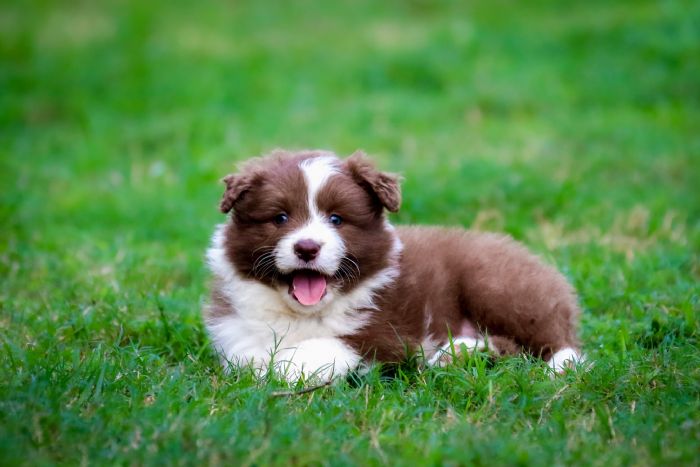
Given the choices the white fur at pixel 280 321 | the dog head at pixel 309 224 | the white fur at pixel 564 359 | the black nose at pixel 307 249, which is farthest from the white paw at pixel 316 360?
the white fur at pixel 564 359

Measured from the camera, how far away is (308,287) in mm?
5094

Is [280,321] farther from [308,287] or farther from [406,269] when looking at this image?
[406,269]

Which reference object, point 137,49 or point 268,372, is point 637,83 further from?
point 268,372

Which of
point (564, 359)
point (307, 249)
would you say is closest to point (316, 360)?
point (307, 249)

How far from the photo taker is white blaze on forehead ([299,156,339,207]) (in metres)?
5.02

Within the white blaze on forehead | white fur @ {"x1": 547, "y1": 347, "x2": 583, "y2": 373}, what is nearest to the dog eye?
the white blaze on forehead

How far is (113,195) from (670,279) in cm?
521

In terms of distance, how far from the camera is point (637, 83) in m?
12.0

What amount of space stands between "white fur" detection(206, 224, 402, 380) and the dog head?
49mm

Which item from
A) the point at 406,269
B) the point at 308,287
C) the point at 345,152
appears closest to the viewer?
the point at 308,287

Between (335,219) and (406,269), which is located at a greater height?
(335,219)

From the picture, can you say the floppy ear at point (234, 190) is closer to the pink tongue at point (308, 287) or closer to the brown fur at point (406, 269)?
the brown fur at point (406, 269)

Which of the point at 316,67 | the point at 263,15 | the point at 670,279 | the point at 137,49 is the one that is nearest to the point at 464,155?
the point at 670,279

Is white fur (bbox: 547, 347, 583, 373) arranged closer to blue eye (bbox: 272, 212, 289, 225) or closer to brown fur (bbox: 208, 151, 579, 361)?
brown fur (bbox: 208, 151, 579, 361)
